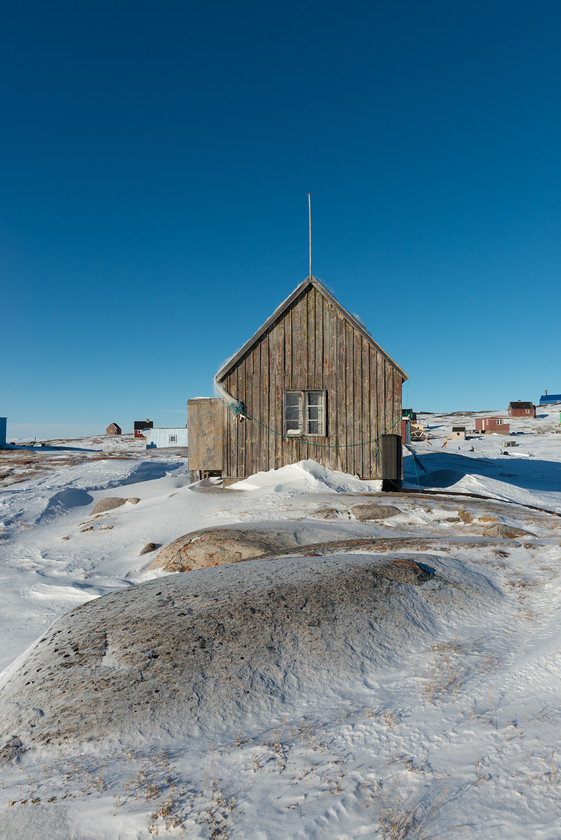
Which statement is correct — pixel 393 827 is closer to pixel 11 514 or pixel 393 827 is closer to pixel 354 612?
pixel 354 612

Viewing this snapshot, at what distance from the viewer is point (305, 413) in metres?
15.1

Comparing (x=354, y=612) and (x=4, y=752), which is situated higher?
(x=354, y=612)

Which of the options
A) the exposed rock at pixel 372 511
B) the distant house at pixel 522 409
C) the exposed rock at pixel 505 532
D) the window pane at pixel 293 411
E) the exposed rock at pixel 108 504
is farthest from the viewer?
the distant house at pixel 522 409

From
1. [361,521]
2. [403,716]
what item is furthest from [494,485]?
[403,716]

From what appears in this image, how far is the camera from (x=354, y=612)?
494cm

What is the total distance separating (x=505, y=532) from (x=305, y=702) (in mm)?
6031

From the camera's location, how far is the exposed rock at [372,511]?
1026cm

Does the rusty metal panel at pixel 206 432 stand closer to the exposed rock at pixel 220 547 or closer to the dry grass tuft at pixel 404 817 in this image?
the exposed rock at pixel 220 547

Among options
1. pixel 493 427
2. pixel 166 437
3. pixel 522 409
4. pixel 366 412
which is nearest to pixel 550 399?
pixel 522 409

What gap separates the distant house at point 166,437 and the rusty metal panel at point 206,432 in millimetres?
34429

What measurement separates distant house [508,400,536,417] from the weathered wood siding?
7346 cm

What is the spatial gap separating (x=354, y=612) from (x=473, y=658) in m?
1.13

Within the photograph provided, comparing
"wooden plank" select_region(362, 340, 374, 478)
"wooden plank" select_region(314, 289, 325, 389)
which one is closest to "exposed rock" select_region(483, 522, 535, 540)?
"wooden plank" select_region(362, 340, 374, 478)

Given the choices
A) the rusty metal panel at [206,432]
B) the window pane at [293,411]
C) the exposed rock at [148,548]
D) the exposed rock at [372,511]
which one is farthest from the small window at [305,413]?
the exposed rock at [148,548]
